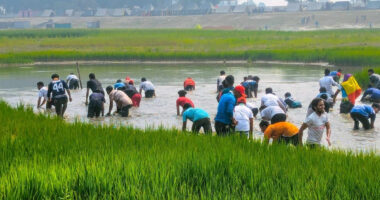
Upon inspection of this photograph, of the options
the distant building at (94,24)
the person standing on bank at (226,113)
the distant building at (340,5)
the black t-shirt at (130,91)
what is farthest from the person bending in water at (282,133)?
the distant building at (94,24)

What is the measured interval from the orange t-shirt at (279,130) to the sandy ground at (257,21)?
89504 millimetres

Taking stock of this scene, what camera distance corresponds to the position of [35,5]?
175375 millimetres

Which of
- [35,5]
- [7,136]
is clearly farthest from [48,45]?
[35,5]

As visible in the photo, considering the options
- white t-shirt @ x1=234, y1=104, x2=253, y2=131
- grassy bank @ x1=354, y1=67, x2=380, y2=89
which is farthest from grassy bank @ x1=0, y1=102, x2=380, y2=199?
grassy bank @ x1=354, y1=67, x2=380, y2=89

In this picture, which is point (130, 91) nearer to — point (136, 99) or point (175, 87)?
point (136, 99)

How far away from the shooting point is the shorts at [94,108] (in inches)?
851

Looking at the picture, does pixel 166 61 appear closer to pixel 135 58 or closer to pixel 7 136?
pixel 135 58

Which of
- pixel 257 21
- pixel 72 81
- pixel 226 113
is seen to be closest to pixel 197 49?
pixel 72 81

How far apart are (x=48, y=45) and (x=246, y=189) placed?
62.8m

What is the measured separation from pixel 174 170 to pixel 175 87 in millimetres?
24583

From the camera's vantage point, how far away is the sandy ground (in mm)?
106750

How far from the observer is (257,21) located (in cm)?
12069

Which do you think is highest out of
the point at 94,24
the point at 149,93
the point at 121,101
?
the point at 94,24

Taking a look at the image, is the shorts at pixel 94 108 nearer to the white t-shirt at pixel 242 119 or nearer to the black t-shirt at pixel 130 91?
the black t-shirt at pixel 130 91
